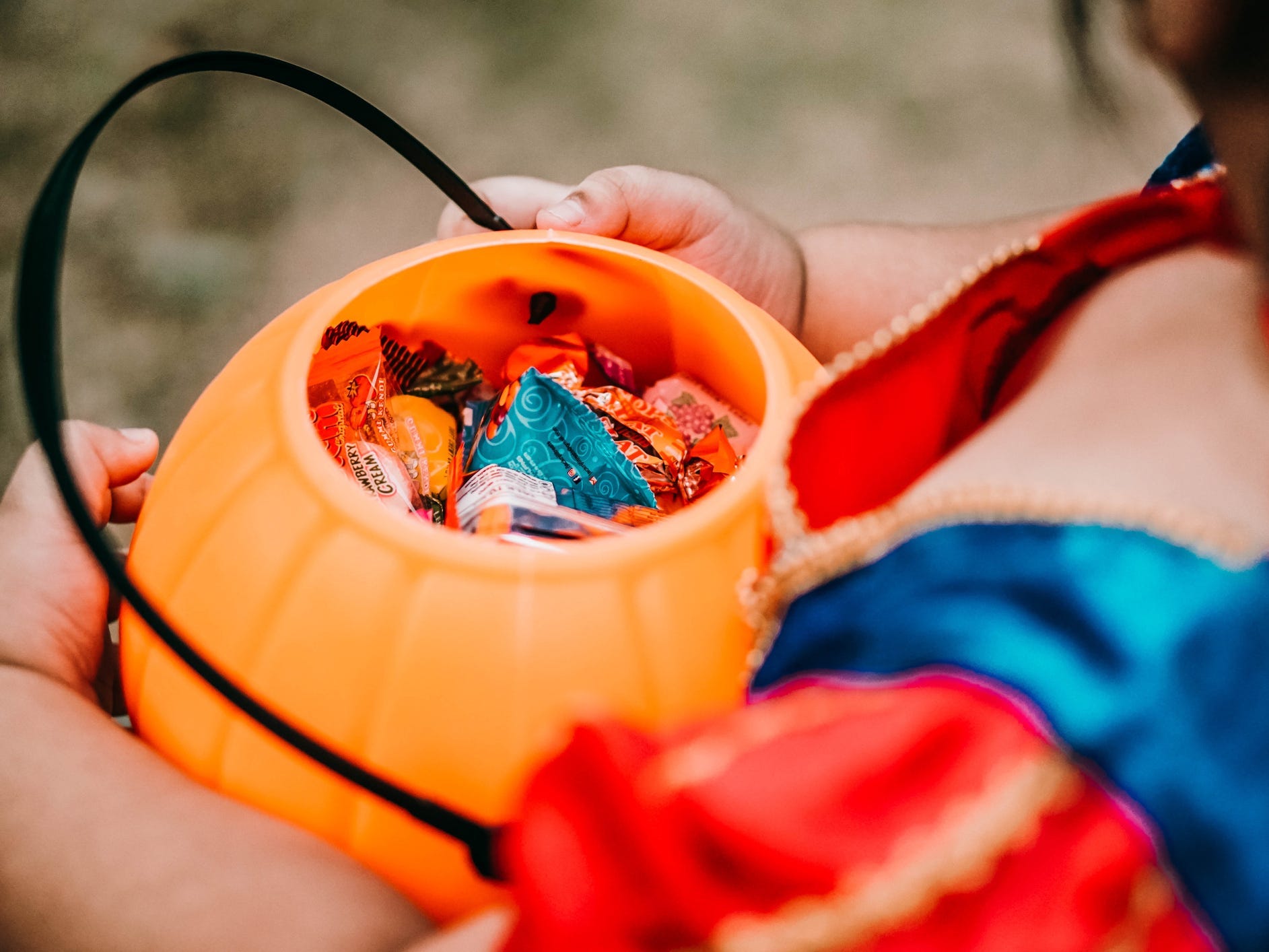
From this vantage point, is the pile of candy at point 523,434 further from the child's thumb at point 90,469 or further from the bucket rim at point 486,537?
the child's thumb at point 90,469

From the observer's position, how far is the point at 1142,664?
233mm

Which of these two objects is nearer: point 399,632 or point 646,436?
point 399,632

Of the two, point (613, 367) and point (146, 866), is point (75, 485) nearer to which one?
point (146, 866)

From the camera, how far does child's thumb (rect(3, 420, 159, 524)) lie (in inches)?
20.1

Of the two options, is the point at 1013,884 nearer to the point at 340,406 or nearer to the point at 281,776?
the point at 281,776

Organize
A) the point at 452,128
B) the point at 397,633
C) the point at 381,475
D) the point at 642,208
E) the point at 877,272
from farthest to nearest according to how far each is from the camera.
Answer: the point at 452,128, the point at 877,272, the point at 642,208, the point at 381,475, the point at 397,633

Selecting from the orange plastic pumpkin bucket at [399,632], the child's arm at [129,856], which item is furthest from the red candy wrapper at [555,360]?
the child's arm at [129,856]

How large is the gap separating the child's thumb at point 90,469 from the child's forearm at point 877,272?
Result: 464mm

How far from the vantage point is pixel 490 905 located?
354 millimetres

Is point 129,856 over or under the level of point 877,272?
under

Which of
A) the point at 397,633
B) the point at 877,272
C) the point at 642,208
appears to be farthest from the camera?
the point at 877,272

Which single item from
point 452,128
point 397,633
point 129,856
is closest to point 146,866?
point 129,856

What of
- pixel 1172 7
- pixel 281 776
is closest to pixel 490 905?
pixel 281 776

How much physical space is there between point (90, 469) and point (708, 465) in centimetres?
36
